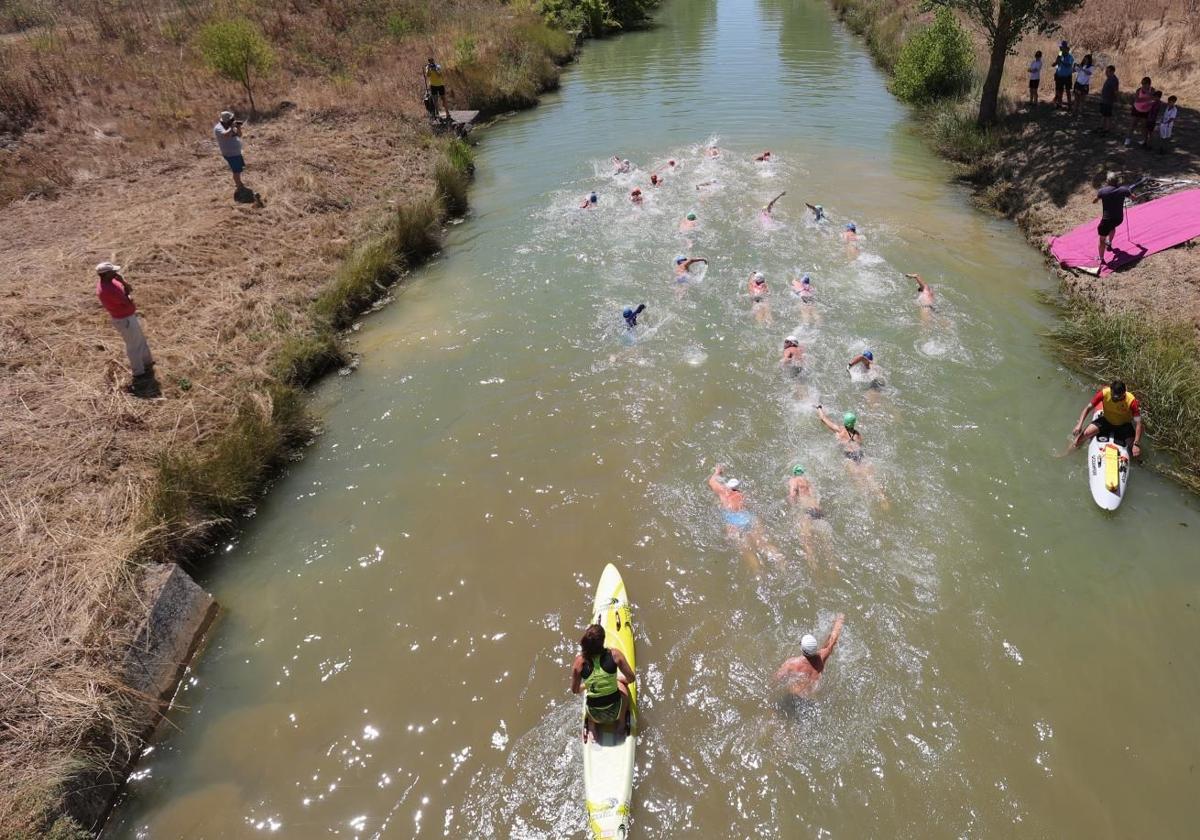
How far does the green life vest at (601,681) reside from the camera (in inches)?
252

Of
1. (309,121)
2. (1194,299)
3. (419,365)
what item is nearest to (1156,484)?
(1194,299)

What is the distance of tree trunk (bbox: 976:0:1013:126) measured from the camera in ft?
62.7

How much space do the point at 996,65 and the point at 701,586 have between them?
20213mm

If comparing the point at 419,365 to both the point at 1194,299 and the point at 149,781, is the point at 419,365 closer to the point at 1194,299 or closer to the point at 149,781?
the point at 149,781

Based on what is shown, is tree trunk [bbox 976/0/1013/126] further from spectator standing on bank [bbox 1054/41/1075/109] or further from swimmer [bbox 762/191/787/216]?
swimmer [bbox 762/191/787/216]

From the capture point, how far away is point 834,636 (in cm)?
717

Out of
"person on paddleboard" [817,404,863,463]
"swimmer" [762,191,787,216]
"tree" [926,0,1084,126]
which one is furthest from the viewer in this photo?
"tree" [926,0,1084,126]

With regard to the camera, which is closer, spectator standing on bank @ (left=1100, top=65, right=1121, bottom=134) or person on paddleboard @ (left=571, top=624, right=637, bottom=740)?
person on paddleboard @ (left=571, top=624, right=637, bottom=740)

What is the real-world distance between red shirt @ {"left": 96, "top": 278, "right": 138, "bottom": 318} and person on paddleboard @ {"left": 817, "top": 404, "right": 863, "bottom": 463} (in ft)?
36.5

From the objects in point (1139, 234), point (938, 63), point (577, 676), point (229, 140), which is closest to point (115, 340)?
point (229, 140)

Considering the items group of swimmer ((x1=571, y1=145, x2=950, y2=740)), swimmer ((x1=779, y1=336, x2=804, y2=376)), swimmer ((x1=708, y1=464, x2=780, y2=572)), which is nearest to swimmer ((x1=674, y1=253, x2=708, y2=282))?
group of swimmer ((x1=571, y1=145, x2=950, y2=740))

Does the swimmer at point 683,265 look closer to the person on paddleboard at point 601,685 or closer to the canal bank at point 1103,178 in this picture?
the canal bank at point 1103,178

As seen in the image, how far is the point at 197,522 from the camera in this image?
353 inches

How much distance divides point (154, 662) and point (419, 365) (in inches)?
268
